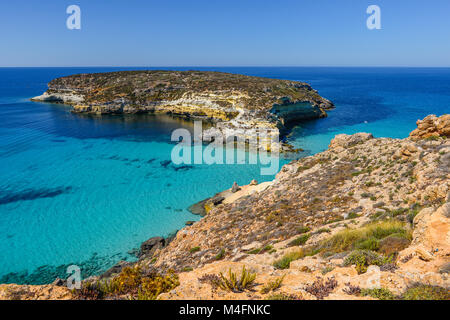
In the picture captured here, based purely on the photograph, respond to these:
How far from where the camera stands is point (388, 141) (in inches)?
672

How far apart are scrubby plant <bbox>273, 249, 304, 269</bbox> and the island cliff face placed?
29.9m

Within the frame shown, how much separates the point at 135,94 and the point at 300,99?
1637 inches

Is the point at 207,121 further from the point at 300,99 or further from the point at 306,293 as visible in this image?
the point at 306,293

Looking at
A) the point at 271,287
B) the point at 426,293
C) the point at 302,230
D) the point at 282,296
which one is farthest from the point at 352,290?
the point at 302,230

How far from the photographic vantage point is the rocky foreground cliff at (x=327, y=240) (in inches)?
213

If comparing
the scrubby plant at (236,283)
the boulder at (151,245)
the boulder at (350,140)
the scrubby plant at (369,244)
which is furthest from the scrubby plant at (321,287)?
the boulder at (350,140)

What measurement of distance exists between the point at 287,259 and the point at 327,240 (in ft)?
5.80

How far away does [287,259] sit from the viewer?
7574mm

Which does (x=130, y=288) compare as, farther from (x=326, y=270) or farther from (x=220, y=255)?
(x=326, y=270)

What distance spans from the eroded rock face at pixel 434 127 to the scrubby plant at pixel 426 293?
13.6m

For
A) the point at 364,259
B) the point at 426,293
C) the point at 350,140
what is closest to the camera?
the point at 426,293

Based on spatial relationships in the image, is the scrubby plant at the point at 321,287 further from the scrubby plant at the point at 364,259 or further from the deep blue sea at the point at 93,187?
the deep blue sea at the point at 93,187

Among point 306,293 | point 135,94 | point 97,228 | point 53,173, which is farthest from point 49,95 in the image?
point 306,293

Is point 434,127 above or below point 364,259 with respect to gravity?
above
